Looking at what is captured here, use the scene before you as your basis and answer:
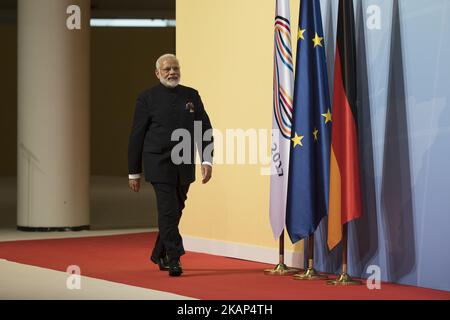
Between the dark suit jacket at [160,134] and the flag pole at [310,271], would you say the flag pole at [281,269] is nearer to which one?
the flag pole at [310,271]

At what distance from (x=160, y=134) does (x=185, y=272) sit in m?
1.08

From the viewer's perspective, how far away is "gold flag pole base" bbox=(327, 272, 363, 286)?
6500 mm

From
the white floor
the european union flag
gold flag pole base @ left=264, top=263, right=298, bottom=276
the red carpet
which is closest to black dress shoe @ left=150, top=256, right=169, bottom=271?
the red carpet

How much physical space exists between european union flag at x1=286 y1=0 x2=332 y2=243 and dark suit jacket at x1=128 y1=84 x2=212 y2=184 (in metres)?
0.71

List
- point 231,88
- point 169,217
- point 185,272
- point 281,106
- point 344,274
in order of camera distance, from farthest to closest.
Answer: point 231,88
point 185,272
point 281,106
point 169,217
point 344,274

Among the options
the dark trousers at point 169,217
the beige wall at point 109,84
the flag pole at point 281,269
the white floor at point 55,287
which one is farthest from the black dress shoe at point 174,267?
the beige wall at point 109,84

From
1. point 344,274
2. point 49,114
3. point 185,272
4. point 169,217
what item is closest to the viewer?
point 344,274

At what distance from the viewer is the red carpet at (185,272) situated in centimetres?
611

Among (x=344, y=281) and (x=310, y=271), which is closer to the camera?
(x=344, y=281)

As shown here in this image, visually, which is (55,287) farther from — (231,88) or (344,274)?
(231,88)

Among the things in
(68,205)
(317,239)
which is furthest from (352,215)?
(68,205)

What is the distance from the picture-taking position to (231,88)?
27.5 feet

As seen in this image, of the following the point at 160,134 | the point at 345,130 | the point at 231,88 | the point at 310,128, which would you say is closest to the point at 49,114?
the point at 231,88

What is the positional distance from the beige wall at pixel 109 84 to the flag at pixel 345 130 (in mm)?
16178
